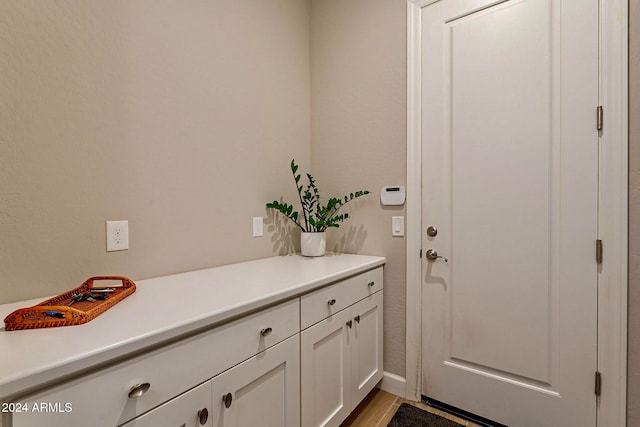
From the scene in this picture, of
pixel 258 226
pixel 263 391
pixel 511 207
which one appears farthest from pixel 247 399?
pixel 511 207

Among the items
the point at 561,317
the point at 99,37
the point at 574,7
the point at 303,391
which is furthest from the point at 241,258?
the point at 574,7

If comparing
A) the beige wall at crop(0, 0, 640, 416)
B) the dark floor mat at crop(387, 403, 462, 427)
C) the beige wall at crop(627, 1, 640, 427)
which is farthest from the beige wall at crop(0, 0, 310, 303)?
the beige wall at crop(627, 1, 640, 427)

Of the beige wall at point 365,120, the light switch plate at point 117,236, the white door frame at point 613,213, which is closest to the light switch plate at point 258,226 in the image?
the beige wall at point 365,120

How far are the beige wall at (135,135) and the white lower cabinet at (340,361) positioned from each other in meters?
0.65

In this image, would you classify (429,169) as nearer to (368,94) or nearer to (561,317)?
(368,94)

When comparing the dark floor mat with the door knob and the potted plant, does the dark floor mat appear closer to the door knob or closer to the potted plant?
the door knob

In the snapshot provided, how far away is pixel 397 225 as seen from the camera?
183cm

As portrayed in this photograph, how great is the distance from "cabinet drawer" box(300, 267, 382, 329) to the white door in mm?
331

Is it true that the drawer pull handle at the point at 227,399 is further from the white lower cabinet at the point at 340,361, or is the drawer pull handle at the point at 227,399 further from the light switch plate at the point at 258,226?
the light switch plate at the point at 258,226

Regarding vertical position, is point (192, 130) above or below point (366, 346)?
above

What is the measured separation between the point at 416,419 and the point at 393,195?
1236 mm

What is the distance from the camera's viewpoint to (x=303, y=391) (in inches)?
47.7

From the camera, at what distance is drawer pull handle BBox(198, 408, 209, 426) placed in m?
0.85

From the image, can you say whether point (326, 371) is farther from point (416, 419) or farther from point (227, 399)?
point (416, 419)
